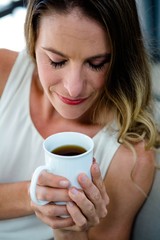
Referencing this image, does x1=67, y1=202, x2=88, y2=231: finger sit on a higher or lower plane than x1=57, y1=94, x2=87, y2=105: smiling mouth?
lower

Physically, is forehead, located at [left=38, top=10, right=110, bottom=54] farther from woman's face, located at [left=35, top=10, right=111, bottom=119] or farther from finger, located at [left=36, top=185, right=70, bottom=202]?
finger, located at [left=36, top=185, right=70, bottom=202]

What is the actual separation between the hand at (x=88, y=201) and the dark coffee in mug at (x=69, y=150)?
4 cm

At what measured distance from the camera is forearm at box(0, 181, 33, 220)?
1051mm

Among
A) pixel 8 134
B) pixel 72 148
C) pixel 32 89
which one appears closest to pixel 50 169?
pixel 72 148

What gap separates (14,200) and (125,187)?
328 mm

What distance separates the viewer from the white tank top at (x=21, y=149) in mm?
1107

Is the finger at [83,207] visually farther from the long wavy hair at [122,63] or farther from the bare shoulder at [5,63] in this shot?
the bare shoulder at [5,63]

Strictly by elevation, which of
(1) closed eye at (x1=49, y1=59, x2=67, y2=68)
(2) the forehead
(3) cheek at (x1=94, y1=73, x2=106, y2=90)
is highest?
(2) the forehead

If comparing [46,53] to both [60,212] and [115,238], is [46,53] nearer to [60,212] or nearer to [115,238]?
[60,212]

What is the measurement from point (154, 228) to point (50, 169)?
44cm

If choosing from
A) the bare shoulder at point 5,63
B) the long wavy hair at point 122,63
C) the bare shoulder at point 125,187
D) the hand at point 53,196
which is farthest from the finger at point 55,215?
the bare shoulder at point 5,63

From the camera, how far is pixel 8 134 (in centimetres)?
120

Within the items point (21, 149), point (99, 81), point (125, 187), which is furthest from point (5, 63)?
point (125, 187)

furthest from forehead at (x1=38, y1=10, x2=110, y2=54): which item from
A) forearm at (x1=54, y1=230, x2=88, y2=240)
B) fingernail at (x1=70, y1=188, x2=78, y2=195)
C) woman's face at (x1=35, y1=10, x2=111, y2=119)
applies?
forearm at (x1=54, y1=230, x2=88, y2=240)
